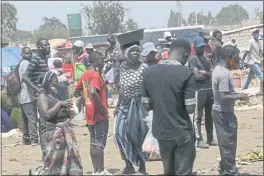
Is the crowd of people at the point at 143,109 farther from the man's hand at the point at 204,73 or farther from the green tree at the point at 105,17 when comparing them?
the green tree at the point at 105,17

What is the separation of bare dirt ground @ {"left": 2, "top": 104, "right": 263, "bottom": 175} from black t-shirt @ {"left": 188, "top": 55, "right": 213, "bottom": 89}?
1.06 meters

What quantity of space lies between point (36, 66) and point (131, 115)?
266 centimetres

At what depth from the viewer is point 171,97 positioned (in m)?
5.25

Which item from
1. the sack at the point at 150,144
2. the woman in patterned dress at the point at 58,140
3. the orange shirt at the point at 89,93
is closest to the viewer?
the woman in patterned dress at the point at 58,140

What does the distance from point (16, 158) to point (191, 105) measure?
184 inches

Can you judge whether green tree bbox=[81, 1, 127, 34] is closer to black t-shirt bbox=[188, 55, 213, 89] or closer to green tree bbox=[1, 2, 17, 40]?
green tree bbox=[1, 2, 17, 40]

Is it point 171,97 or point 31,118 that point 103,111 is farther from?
point 31,118

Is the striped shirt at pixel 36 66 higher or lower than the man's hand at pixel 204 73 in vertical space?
higher

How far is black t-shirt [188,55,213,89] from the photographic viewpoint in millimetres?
8805

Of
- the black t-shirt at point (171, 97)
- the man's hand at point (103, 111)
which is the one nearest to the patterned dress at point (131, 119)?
the man's hand at point (103, 111)

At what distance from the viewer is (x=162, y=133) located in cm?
534

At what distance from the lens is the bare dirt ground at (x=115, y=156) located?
7741 millimetres

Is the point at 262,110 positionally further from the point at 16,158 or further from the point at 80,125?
the point at 16,158

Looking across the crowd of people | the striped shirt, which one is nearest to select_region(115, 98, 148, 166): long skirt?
the crowd of people
